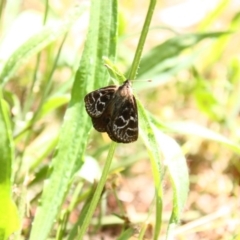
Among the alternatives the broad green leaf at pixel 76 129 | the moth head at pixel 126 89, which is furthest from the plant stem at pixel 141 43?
the broad green leaf at pixel 76 129

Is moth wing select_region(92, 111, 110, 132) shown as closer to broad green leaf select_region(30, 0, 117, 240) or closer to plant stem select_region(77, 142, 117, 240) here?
plant stem select_region(77, 142, 117, 240)

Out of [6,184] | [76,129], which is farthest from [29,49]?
[6,184]

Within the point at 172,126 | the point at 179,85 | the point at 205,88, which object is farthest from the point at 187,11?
the point at 172,126

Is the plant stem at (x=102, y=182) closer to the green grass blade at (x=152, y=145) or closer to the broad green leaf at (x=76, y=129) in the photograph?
the green grass blade at (x=152, y=145)

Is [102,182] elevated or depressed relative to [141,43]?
depressed

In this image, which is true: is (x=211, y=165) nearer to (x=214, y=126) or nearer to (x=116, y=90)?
(x=214, y=126)

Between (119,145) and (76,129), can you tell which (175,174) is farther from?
(119,145)

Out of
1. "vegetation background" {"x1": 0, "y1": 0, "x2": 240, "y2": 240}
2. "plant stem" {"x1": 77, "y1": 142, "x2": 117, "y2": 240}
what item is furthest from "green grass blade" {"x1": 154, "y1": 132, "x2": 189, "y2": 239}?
"plant stem" {"x1": 77, "y1": 142, "x2": 117, "y2": 240}
